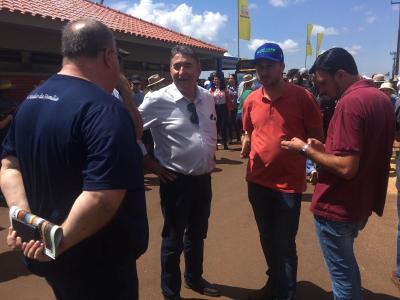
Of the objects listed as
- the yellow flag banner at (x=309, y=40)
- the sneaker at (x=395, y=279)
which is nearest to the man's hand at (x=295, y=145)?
the sneaker at (x=395, y=279)

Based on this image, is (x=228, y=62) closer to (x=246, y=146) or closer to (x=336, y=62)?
(x=246, y=146)

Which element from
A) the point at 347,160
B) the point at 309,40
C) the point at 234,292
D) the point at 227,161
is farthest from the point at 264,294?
the point at 309,40

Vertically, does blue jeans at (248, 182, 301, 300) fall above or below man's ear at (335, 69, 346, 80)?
below

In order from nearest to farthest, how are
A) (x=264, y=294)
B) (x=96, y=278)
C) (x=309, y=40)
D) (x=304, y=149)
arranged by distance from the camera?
(x=96, y=278) < (x=304, y=149) < (x=264, y=294) < (x=309, y=40)

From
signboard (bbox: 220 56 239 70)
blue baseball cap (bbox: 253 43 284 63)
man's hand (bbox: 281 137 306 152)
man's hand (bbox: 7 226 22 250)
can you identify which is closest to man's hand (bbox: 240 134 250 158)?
blue baseball cap (bbox: 253 43 284 63)

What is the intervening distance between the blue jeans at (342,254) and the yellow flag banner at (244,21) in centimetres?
1802

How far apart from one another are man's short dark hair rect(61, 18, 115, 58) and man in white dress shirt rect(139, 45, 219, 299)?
4.68ft

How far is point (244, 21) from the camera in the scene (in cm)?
1959

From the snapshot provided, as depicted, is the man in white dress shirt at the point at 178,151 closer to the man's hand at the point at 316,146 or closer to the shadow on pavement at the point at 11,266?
the man's hand at the point at 316,146

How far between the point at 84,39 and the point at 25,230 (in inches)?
32.4

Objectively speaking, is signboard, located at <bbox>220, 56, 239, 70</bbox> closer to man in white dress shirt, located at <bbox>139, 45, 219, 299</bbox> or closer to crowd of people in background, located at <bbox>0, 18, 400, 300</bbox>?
crowd of people in background, located at <bbox>0, 18, 400, 300</bbox>

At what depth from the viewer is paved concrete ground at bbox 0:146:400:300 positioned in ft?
11.2

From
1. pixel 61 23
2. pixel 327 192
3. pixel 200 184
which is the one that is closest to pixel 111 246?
pixel 327 192

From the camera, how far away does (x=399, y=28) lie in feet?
91.2
